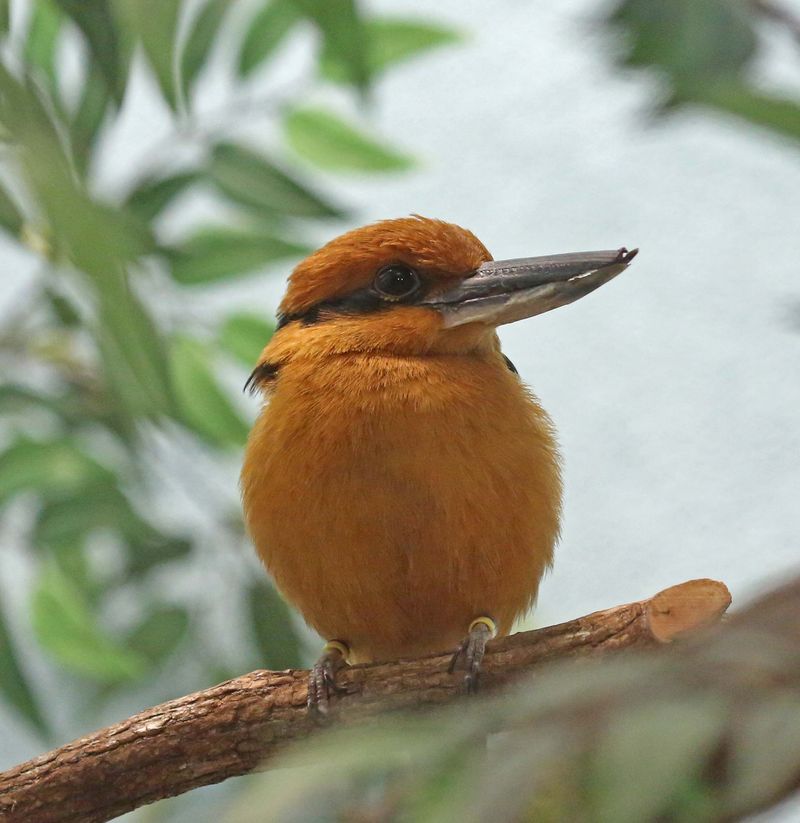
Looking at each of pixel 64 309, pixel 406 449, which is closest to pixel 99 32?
pixel 406 449

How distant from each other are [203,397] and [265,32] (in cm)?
91

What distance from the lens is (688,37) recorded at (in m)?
1.00

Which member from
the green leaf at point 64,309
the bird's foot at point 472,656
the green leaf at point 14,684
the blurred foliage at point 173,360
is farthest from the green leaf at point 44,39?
the bird's foot at point 472,656

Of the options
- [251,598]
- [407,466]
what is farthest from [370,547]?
[251,598]

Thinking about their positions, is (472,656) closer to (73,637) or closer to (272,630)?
(272,630)

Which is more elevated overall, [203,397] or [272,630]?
[203,397]

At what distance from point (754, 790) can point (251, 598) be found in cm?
252

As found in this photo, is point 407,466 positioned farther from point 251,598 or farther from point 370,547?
point 251,598

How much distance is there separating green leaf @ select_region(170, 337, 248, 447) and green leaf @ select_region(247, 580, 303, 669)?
419 millimetres

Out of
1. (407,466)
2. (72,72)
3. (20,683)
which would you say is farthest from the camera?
(72,72)

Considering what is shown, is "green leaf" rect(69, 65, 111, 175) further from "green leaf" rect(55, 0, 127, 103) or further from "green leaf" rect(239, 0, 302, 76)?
"green leaf" rect(55, 0, 127, 103)

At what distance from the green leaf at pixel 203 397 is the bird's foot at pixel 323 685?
36.3 inches

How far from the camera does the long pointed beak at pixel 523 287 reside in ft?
7.07

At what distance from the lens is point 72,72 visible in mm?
4531
